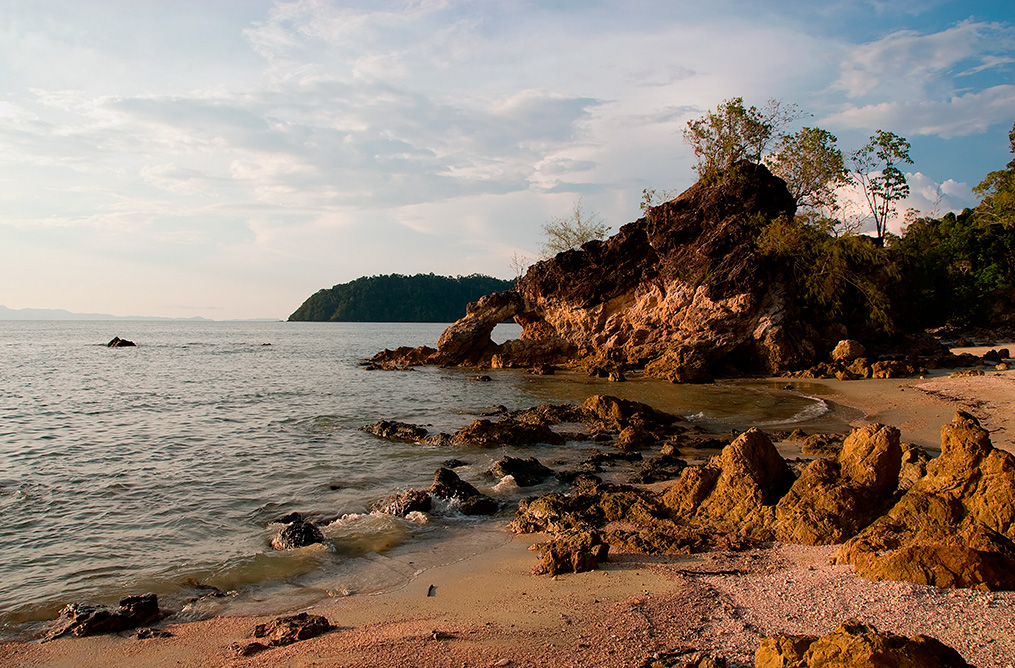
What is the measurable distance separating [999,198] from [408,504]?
35.7 meters

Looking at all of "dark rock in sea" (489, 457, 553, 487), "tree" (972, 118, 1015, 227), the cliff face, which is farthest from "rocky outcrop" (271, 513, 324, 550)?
"tree" (972, 118, 1015, 227)

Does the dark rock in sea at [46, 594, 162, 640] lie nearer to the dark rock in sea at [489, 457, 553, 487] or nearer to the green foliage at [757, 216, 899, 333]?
the dark rock in sea at [489, 457, 553, 487]

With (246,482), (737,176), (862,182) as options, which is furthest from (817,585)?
(862,182)

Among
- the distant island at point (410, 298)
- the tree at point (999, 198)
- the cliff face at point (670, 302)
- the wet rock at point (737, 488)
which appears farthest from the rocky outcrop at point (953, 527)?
the distant island at point (410, 298)

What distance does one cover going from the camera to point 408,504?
967 cm

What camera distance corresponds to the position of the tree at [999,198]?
100 ft

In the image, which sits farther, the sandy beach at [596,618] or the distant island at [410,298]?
the distant island at [410,298]

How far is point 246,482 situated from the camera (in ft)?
39.0

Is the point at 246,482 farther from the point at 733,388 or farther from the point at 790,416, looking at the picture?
the point at 733,388

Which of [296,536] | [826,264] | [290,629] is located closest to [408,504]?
[296,536]

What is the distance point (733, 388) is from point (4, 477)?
22.9m

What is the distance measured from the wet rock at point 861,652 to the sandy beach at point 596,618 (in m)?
0.48

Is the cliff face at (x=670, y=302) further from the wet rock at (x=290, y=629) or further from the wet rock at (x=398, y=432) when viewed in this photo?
the wet rock at (x=290, y=629)

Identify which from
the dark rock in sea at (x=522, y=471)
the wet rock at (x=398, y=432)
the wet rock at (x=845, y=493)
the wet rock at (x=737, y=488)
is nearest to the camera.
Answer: the wet rock at (x=845, y=493)
